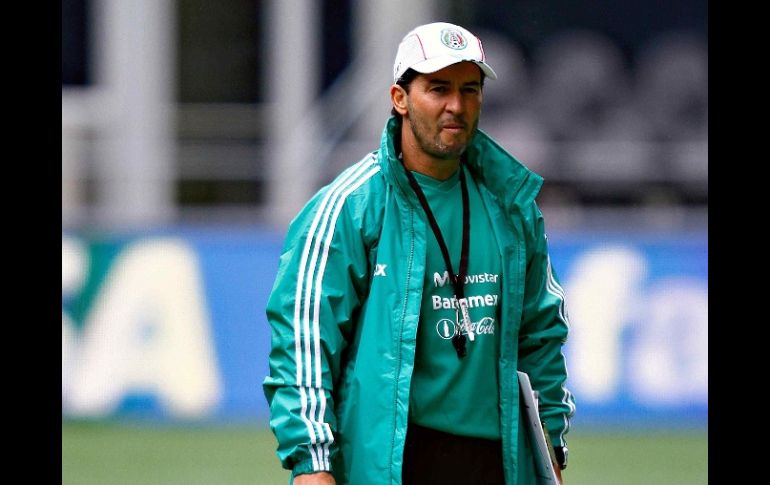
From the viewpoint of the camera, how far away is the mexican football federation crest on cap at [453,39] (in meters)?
4.99

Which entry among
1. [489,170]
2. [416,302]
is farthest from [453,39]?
[416,302]

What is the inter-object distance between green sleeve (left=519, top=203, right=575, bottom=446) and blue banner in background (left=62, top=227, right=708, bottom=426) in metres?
6.47

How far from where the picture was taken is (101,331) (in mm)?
11844

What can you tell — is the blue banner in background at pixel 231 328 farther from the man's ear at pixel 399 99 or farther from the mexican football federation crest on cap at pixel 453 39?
the mexican football federation crest on cap at pixel 453 39

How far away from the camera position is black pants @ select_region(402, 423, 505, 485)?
4.95 meters

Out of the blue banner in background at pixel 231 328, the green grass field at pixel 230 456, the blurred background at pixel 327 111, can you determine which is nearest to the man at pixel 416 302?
the green grass field at pixel 230 456

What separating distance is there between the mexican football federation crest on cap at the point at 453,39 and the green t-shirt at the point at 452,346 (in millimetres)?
489

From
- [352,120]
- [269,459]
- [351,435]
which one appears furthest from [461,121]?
[352,120]

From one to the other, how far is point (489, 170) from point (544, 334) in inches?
24.7

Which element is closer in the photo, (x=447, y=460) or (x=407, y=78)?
(x=447, y=460)

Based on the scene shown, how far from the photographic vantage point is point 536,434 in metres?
5.11

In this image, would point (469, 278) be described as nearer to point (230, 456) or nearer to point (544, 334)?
point (544, 334)

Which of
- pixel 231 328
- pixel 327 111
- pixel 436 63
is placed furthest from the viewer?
pixel 327 111

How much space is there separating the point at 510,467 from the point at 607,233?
24.8 feet
